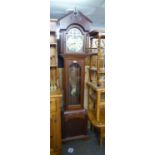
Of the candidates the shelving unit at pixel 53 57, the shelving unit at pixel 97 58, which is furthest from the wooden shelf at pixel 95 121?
the shelving unit at pixel 53 57

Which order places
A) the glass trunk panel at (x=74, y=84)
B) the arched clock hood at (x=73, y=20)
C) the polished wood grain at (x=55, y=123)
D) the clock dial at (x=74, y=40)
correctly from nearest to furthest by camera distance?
1. the polished wood grain at (x=55, y=123)
2. the arched clock hood at (x=73, y=20)
3. the clock dial at (x=74, y=40)
4. the glass trunk panel at (x=74, y=84)

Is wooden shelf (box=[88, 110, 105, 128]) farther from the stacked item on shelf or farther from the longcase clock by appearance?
the longcase clock

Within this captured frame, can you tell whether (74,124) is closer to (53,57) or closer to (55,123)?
(55,123)

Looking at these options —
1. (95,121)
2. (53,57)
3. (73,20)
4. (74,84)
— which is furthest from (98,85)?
(73,20)

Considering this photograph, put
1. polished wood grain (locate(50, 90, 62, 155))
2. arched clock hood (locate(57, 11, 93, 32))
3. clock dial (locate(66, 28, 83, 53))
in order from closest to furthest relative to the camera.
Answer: polished wood grain (locate(50, 90, 62, 155)) < arched clock hood (locate(57, 11, 93, 32)) < clock dial (locate(66, 28, 83, 53))

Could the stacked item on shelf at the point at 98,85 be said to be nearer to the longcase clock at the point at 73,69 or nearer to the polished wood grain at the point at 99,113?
the polished wood grain at the point at 99,113

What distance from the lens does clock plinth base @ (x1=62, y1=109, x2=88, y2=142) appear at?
8.54ft

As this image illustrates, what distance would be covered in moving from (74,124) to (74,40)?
1201mm

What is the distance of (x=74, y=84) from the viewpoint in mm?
2682

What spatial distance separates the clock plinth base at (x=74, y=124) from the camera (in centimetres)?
260

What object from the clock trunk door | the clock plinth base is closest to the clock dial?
the clock trunk door
